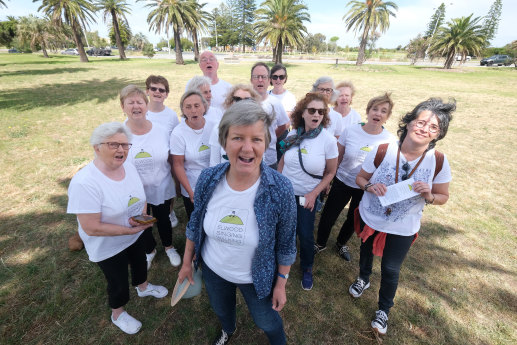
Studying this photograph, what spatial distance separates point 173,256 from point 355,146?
3202 mm

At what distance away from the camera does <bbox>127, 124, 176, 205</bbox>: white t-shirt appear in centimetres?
283

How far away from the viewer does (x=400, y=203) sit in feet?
7.54

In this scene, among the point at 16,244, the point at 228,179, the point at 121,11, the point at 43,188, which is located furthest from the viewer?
the point at 121,11

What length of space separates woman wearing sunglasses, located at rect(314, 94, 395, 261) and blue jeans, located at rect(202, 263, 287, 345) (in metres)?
1.95

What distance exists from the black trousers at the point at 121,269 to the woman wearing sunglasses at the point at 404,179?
2624mm

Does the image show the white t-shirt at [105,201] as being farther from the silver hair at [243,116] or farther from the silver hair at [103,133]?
the silver hair at [243,116]

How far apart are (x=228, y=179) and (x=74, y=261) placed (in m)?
3.42

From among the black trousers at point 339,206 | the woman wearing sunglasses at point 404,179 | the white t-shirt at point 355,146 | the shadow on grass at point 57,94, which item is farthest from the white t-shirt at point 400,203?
the shadow on grass at point 57,94

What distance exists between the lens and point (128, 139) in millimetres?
2191

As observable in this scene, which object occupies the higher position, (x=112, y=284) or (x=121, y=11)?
(x=121, y=11)

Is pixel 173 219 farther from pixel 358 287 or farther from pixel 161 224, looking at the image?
pixel 358 287

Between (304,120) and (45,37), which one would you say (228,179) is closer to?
(304,120)

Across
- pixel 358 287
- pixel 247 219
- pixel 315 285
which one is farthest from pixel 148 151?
pixel 358 287

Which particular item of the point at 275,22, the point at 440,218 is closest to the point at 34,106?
the point at 440,218
